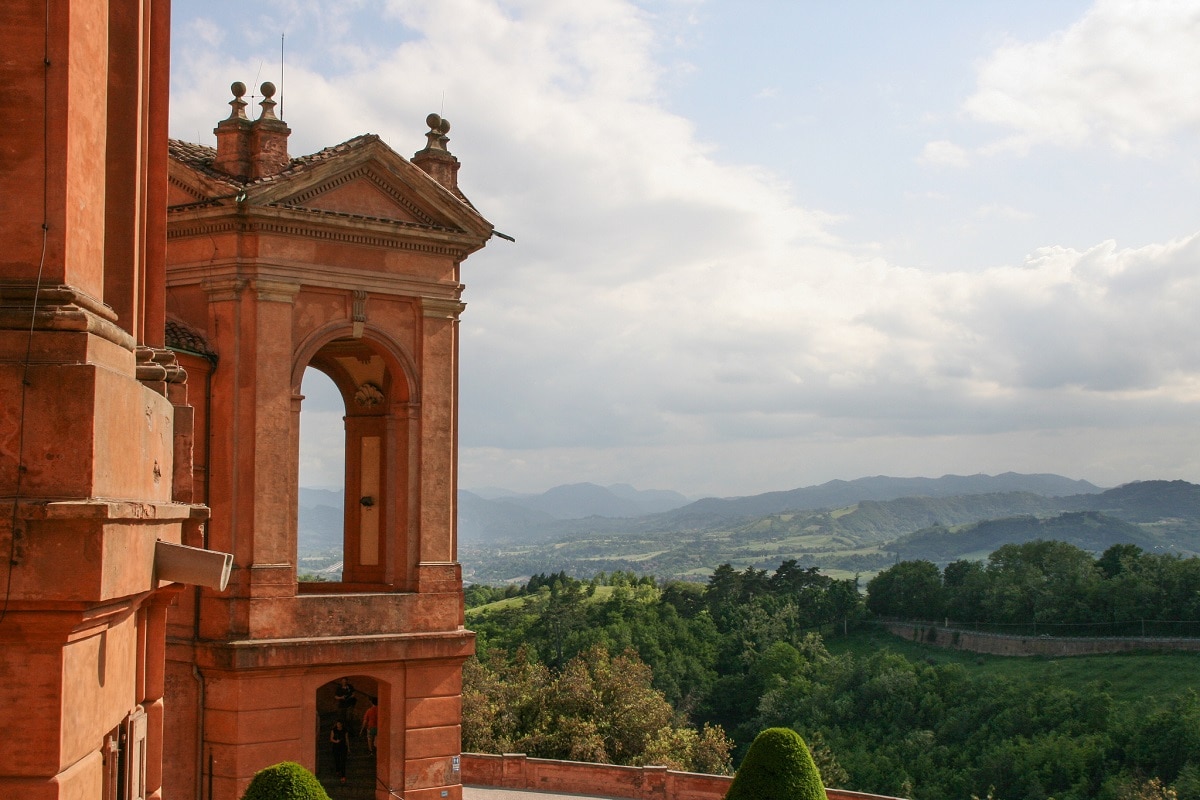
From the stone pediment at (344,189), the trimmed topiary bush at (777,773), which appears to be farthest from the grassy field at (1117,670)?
the stone pediment at (344,189)

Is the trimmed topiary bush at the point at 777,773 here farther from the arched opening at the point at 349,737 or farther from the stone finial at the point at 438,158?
the stone finial at the point at 438,158

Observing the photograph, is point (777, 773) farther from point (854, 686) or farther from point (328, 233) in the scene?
point (854, 686)

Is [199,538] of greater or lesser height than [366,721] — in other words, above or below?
above

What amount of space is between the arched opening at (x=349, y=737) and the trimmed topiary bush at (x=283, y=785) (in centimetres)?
439

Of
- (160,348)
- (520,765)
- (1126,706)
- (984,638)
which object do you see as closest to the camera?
(160,348)

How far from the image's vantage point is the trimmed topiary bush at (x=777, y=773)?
19.8 meters

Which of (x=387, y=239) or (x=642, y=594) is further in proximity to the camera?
(x=642, y=594)

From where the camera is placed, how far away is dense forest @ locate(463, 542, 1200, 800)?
42031mm

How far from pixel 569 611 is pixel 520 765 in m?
82.8

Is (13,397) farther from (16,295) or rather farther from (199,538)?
(199,538)

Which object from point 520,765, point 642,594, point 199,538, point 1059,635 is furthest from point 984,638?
point 199,538

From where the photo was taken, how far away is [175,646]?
19.9 m

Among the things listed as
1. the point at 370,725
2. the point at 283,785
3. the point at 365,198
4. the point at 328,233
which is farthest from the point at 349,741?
the point at 365,198

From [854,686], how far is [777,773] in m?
77.5
